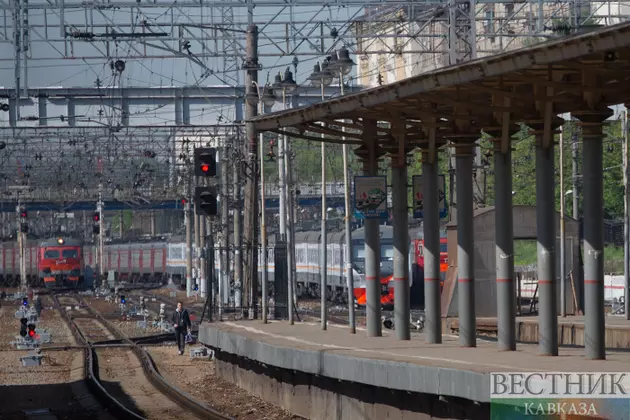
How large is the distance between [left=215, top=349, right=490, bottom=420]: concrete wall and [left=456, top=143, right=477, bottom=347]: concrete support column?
2.08 meters

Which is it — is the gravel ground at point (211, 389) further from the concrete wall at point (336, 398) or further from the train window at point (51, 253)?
the train window at point (51, 253)

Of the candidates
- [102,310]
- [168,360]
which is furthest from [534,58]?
[102,310]

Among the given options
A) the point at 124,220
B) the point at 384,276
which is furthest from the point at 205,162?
the point at 124,220

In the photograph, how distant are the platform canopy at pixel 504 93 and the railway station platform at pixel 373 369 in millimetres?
2942

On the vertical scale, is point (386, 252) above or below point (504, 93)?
below

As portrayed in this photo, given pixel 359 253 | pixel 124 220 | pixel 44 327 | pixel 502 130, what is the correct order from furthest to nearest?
pixel 124 220 < pixel 359 253 < pixel 44 327 < pixel 502 130

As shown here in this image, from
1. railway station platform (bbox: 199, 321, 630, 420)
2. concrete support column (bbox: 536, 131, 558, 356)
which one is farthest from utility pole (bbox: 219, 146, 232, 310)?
concrete support column (bbox: 536, 131, 558, 356)

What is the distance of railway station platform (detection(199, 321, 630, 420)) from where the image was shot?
13.5 meters

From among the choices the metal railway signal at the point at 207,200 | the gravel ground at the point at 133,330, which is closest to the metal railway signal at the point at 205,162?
the metal railway signal at the point at 207,200

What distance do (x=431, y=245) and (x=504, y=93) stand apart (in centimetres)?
473

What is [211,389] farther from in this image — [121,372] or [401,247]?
[401,247]

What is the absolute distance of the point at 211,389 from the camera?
23891 mm

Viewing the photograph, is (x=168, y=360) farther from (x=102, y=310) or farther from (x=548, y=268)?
(x=102, y=310)

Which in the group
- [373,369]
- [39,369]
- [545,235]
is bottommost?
[39,369]
